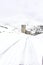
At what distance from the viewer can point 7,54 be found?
150 cm

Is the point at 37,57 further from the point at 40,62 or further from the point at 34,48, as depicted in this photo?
the point at 34,48

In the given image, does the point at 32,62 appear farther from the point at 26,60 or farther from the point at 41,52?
the point at 41,52

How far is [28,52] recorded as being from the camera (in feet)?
5.34

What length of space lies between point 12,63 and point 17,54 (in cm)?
26

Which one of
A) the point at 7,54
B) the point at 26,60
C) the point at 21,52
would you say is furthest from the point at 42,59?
the point at 7,54


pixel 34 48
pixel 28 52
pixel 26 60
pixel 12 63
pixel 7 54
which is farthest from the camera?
pixel 34 48

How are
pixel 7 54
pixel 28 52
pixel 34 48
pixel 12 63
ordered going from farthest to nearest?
pixel 34 48 < pixel 28 52 < pixel 7 54 < pixel 12 63

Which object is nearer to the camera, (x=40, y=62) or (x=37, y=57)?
(x=40, y=62)

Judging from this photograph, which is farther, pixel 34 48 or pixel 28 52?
pixel 34 48

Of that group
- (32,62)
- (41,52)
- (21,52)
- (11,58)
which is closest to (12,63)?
(11,58)

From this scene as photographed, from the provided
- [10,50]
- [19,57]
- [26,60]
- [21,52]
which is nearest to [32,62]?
[26,60]

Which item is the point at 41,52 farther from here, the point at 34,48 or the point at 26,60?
the point at 26,60

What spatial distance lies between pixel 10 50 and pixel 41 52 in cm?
44

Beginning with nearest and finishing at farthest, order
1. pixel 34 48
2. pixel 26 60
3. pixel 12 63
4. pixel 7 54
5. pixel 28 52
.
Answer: pixel 12 63 < pixel 26 60 < pixel 7 54 < pixel 28 52 < pixel 34 48
